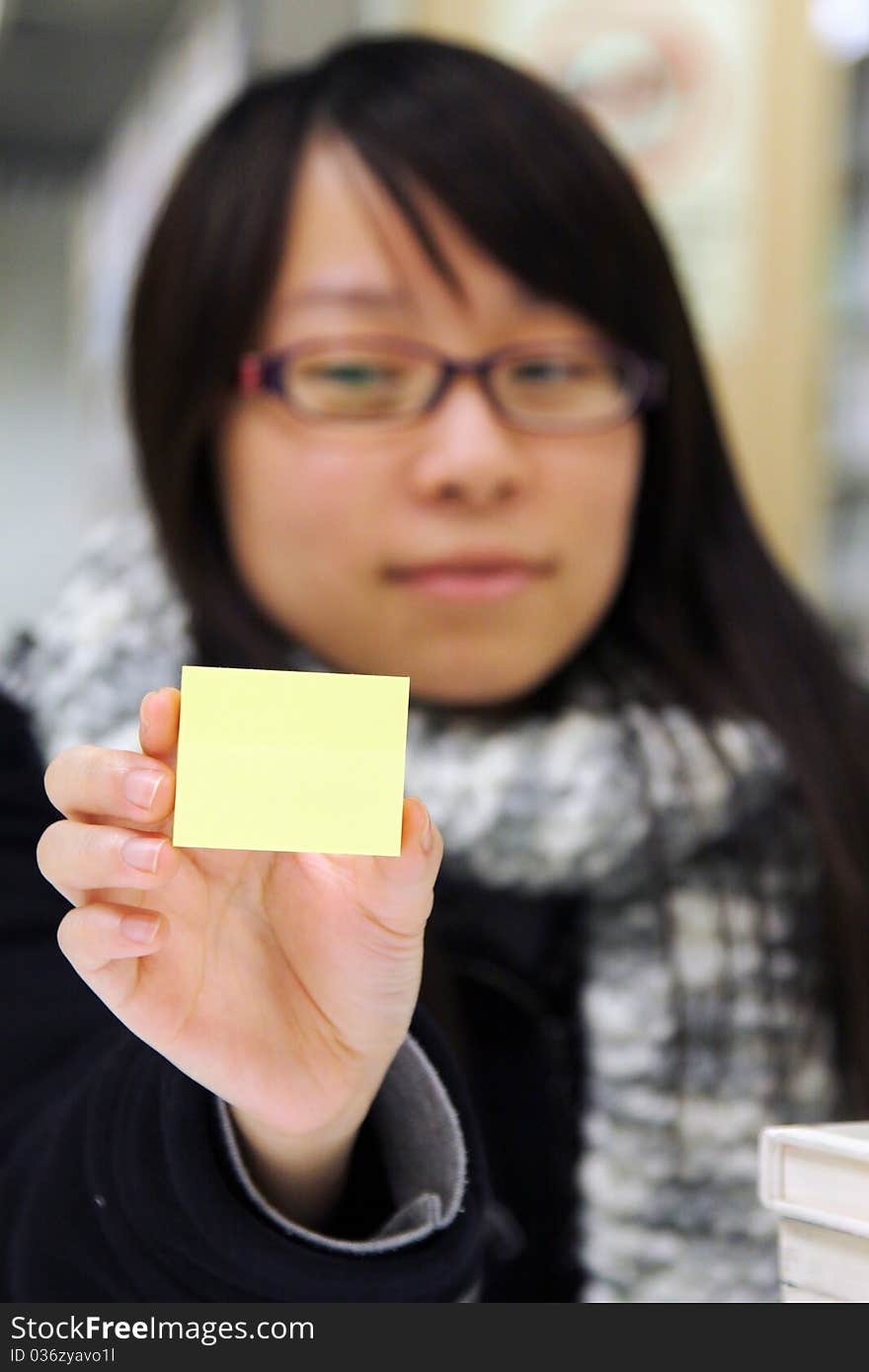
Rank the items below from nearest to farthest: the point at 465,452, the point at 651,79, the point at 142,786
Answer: the point at 142,786 < the point at 465,452 < the point at 651,79

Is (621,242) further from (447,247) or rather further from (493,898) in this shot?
(493,898)

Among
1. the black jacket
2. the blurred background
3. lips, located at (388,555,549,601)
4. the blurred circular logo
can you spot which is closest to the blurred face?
lips, located at (388,555,549,601)

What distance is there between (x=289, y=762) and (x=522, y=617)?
424mm

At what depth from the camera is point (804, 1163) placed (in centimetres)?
40

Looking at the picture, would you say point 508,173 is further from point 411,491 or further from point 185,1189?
point 185,1189

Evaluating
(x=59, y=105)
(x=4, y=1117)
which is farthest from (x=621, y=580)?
(x=59, y=105)

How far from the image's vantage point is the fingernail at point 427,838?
38cm

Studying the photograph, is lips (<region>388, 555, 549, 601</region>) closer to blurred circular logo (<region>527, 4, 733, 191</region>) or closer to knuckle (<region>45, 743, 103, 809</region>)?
knuckle (<region>45, 743, 103, 809</region>)

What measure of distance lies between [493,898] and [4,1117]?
0.34 metres

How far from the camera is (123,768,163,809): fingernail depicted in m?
0.37

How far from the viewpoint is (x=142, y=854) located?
0.38m

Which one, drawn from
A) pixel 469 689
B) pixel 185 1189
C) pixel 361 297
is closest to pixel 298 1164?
pixel 185 1189

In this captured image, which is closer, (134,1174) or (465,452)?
(134,1174)

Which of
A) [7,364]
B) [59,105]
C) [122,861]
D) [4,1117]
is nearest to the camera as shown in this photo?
[122,861]
